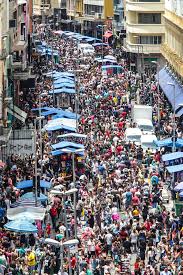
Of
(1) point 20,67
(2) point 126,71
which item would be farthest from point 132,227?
(2) point 126,71

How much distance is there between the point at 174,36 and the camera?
116812 millimetres

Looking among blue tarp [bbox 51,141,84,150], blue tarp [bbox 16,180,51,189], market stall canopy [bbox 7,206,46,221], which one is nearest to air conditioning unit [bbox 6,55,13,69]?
blue tarp [bbox 51,141,84,150]

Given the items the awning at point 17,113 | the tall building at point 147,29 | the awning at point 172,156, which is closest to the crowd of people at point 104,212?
the awning at point 172,156

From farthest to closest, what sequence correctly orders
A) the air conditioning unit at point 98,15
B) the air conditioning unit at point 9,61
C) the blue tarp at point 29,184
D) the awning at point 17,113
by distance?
the air conditioning unit at point 98,15, the air conditioning unit at point 9,61, the awning at point 17,113, the blue tarp at point 29,184

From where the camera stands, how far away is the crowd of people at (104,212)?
5494 centimetres

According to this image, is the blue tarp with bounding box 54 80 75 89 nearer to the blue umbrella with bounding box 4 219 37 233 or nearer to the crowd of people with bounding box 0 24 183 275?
the crowd of people with bounding box 0 24 183 275

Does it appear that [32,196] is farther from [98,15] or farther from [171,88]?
[98,15]

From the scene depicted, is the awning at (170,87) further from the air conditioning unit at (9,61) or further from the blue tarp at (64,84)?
the air conditioning unit at (9,61)

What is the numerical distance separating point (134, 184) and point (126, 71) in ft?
221

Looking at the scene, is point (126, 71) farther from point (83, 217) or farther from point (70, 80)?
point (83, 217)

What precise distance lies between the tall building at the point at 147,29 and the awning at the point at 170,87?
14593mm

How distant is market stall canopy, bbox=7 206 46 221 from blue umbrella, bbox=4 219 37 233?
0.71 meters

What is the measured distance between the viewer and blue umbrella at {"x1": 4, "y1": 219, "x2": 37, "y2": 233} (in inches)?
2228

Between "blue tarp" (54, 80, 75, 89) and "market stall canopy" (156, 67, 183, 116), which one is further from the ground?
"market stall canopy" (156, 67, 183, 116)
